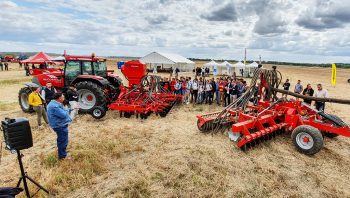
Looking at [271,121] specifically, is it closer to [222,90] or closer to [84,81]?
[222,90]

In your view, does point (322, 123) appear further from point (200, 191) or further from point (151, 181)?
point (151, 181)

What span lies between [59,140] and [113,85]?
19.5ft

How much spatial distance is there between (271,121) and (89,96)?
625cm

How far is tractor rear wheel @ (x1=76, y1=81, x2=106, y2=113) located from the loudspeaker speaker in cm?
532

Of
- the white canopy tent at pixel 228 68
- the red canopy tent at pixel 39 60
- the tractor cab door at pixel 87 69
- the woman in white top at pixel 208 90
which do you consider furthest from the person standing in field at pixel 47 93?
the white canopy tent at pixel 228 68

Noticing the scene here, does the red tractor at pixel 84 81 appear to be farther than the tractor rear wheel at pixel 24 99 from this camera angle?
No

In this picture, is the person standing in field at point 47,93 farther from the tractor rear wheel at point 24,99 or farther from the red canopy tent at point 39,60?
the red canopy tent at point 39,60

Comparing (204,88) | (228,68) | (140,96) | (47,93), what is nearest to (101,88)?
(140,96)

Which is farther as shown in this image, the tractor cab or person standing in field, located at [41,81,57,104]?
the tractor cab

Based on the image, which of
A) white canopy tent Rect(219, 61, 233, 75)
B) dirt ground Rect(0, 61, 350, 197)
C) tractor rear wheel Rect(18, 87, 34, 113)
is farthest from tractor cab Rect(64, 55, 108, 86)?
white canopy tent Rect(219, 61, 233, 75)

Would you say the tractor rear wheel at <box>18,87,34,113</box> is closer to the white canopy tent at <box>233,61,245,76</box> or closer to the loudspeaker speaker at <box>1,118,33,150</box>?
the loudspeaker speaker at <box>1,118,33,150</box>

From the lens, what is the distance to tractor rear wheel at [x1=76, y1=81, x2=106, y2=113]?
9.36m

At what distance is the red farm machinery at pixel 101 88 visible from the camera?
9.37 m

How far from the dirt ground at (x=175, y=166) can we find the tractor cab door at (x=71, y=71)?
2587 mm
